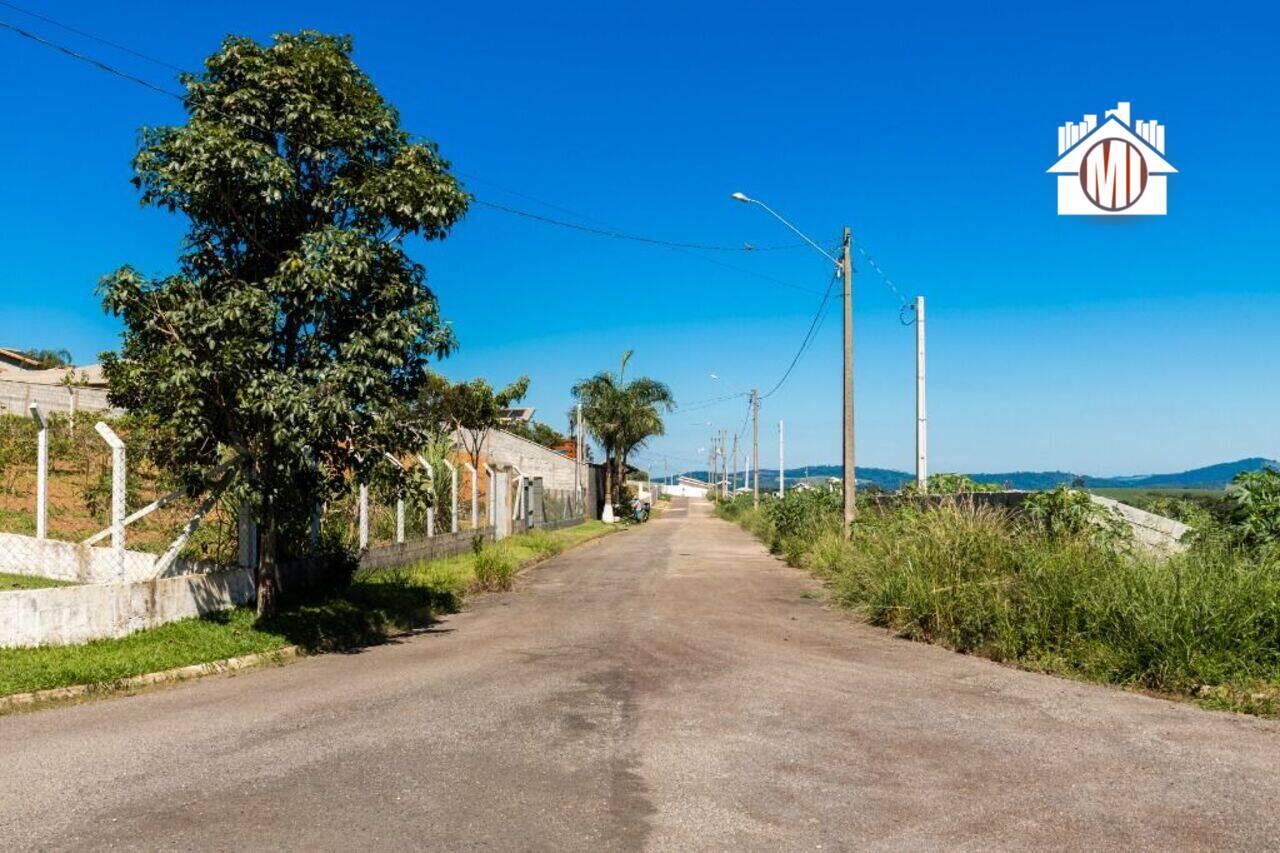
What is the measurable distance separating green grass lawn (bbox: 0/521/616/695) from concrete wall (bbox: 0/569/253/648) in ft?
0.49

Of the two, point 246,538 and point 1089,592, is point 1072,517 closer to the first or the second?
point 1089,592

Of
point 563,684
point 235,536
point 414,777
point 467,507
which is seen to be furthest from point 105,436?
point 467,507

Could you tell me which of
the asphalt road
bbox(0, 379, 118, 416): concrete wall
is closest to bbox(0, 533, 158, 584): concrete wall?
the asphalt road

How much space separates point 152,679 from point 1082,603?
28.7 feet

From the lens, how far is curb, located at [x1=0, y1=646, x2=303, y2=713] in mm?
8320

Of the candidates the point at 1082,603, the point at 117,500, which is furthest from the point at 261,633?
the point at 1082,603

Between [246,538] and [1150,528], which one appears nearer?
[1150,528]

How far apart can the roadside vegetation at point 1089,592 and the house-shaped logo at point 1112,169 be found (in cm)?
479

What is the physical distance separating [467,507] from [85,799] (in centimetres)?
2143

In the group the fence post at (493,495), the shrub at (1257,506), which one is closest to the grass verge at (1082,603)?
the shrub at (1257,506)

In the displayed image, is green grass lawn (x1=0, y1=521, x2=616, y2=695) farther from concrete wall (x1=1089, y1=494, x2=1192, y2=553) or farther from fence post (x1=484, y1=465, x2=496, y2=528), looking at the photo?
fence post (x1=484, y1=465, x2=496, y2=528)

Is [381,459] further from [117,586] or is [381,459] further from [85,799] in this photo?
[85,799]

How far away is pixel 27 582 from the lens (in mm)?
11453

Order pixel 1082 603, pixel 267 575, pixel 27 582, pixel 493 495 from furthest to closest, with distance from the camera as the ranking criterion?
pixel 493 495, pixel 267 575, pixel 27 582, pixel 1082 603
